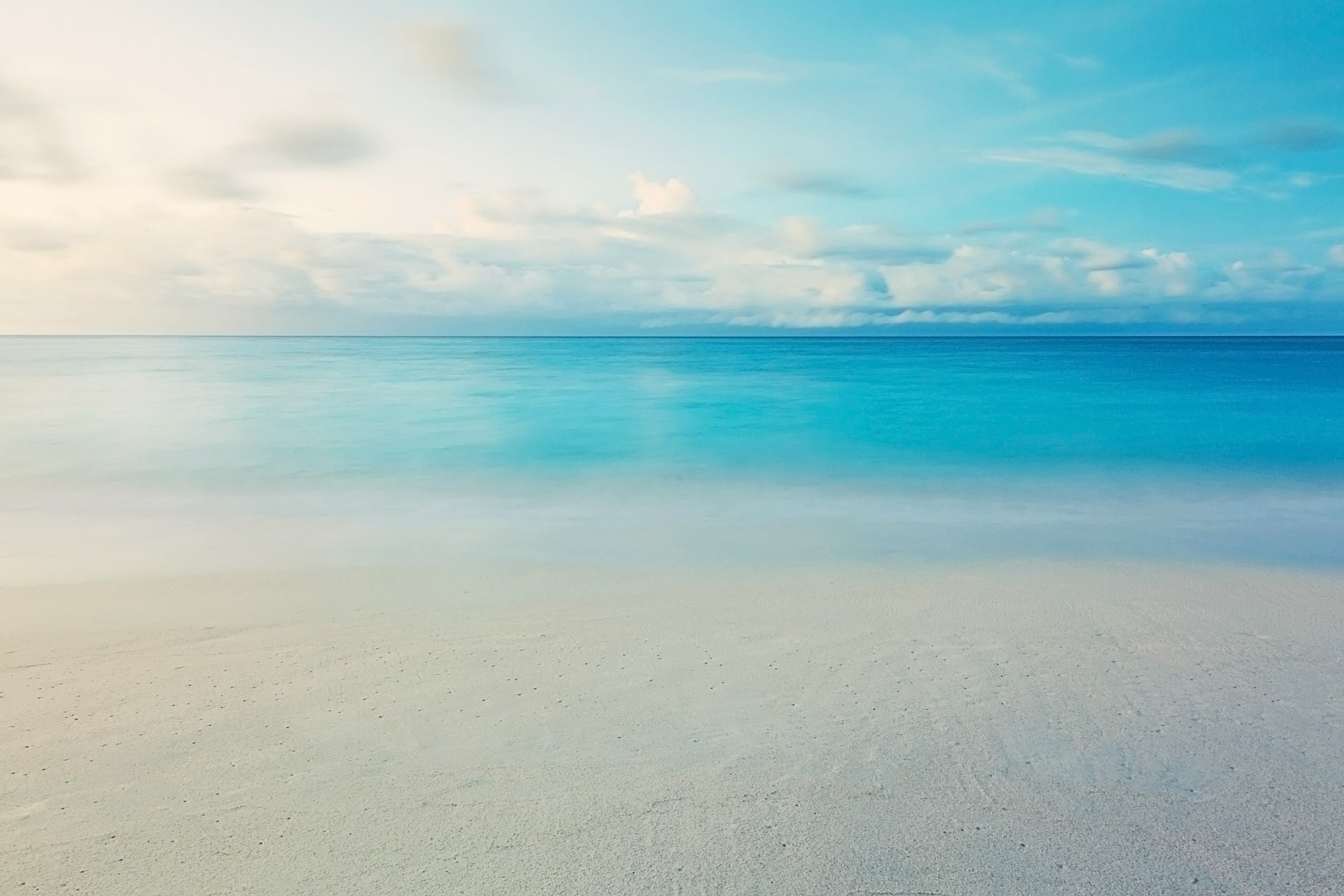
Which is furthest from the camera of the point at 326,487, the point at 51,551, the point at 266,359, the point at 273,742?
the point at 266,359

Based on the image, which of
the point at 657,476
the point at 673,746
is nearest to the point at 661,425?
the point at 657,476

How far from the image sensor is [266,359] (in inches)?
2763

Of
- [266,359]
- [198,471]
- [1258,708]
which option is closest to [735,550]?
[1258,708]

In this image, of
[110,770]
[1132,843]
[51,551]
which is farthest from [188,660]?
[1132,843]

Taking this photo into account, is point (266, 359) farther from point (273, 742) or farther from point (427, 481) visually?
point (273, 742)

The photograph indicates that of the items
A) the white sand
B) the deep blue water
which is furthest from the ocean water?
the white sand

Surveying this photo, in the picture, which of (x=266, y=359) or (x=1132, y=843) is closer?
(x=1132, y=843)

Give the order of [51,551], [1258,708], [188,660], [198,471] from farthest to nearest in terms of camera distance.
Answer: [198,471]
[51,551]
[188,660]
[1258,708]

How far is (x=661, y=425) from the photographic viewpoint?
23.9 metres

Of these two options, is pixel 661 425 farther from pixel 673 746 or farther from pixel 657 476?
pixel 673 746

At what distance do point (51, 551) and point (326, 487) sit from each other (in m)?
4.74

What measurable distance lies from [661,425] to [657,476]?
28.5 feet

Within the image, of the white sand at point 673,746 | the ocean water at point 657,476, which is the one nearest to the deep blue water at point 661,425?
the ocean water at point 657,476

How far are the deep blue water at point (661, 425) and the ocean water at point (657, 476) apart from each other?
0.14m
